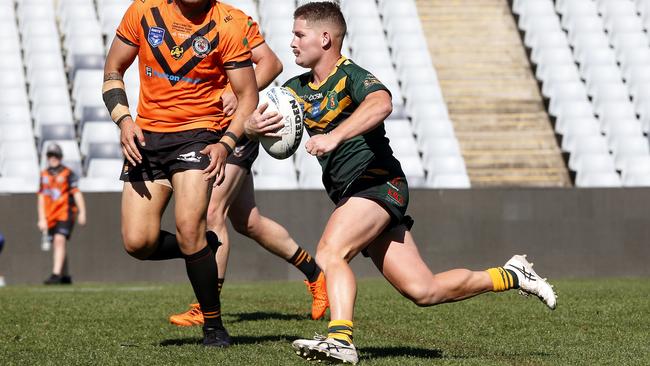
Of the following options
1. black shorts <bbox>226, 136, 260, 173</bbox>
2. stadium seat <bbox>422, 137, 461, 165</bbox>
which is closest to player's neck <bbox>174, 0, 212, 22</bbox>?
black shorts <bbox>226, 136, 260, 173</bbox>

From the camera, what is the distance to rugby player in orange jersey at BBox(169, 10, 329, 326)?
7316 millimetres

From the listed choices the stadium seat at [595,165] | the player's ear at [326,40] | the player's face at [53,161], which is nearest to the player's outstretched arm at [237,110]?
the player's ear at [326,40]

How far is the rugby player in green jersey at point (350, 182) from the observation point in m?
5.78

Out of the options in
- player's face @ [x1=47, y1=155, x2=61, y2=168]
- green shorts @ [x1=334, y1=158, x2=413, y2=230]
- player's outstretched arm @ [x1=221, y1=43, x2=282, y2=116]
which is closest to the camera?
green shorts @ [x1=334, y1=158, x2=413, y2=230]

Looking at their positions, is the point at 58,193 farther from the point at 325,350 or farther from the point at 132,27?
the point at 325,350

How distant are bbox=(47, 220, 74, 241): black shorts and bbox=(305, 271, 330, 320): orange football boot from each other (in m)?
5.61

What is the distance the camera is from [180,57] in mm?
6348

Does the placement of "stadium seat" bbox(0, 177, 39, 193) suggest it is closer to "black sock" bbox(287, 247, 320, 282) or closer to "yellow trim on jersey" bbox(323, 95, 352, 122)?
"black sock" bbox(287, 247, 320, 282)

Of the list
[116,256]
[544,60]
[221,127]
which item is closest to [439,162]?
[544,60]

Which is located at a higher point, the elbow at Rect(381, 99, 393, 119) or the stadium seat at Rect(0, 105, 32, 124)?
the stadium seat at Rect(0, 105, 32, 124)

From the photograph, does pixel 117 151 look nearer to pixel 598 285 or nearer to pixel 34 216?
pixel 34 216

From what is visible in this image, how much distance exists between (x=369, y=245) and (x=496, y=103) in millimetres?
12616

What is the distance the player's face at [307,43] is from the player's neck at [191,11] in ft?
2.12

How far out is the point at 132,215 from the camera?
6387mm
